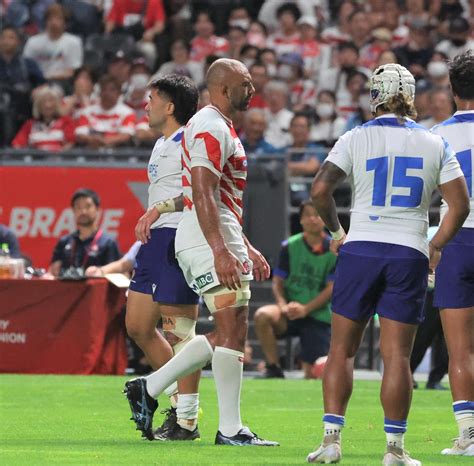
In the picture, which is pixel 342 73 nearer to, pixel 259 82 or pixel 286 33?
pixel 259 82

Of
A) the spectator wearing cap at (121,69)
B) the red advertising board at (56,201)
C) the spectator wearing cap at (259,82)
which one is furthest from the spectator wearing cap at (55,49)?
the red advertising board at (56,201)

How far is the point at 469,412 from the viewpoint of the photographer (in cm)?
821

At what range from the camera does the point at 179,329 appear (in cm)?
877

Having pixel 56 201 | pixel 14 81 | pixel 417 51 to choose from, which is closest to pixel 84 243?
pixel 56 201

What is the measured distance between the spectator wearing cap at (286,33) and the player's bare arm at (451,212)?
14565 mm

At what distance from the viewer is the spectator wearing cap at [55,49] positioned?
22328mm

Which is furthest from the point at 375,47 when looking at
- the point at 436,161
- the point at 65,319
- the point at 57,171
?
the point at 436,161

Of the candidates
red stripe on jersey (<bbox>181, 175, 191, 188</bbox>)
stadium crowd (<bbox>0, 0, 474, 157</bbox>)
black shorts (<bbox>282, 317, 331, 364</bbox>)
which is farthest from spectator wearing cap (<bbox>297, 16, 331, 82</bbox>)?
red stripe on jersey (<bbox>181, 175, 191, 188</bbox>)

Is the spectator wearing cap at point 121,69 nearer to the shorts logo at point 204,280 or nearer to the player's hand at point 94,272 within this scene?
the player's hand at point 94,272

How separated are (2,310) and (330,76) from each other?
24.4ft

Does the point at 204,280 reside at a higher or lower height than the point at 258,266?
lower

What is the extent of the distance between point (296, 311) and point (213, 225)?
319 inches

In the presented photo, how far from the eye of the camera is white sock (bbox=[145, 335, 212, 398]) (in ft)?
26.6

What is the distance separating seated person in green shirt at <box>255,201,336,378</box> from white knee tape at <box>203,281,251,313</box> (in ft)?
25.2
